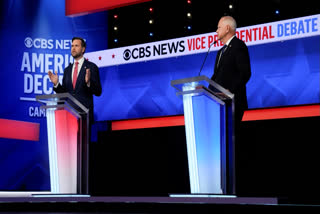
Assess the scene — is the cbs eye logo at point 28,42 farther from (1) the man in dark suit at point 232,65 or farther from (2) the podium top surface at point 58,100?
(1) the man in dark suit at point 232,65

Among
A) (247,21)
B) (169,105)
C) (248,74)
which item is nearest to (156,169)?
(248,74)

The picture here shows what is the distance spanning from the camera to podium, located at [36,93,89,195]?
9.59 ft

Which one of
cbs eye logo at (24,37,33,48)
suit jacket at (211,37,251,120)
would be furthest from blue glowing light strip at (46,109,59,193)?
cbs eye logo at (24,37,33,48)

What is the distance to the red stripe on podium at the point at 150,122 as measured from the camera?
5496mm

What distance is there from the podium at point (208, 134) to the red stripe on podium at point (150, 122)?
296 centimetres

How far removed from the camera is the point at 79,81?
353 centimetres

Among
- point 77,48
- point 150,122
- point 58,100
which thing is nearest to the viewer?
point 58,100

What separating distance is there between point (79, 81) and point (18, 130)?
7.83 ft

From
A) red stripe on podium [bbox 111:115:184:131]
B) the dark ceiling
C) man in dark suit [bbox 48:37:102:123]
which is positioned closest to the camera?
man in dark suit [bbox 48:37:102:123]

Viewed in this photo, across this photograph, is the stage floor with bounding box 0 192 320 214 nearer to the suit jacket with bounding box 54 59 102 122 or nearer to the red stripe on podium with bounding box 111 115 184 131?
the suit jacket with bounding box 54 59 102 122

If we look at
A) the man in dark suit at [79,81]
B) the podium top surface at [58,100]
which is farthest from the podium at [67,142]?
the man in dark suit at [79,81]

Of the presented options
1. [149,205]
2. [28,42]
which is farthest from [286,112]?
[149,205]

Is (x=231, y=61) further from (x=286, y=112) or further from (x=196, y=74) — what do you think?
(x=196, y=74)

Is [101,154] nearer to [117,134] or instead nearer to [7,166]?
[117,134]
